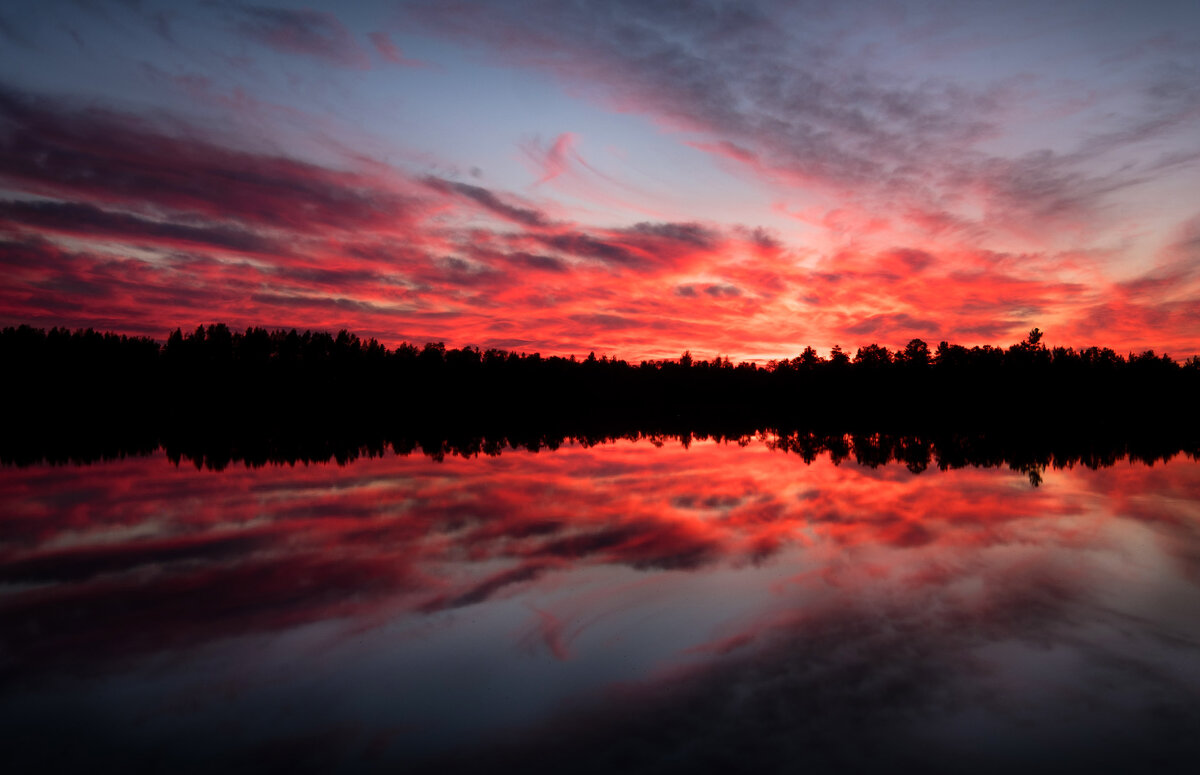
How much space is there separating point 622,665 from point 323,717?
3.43m

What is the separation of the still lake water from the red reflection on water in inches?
4.1

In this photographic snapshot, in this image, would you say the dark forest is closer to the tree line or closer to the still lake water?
the tree line

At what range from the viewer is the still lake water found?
627 cm

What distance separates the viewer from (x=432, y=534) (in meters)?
15.2

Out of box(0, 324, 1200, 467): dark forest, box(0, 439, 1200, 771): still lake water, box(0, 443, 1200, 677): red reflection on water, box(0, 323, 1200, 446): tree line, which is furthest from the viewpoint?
box(0, 323, 1200, 446): tree line

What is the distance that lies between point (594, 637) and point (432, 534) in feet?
24.1

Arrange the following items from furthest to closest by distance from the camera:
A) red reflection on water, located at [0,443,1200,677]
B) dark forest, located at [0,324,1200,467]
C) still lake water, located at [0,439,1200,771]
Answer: dark forest, located at [0,324,1200,467] → red reflection on water, located at [0,443,1200,677] → still lake water, located at [0,439,1200,771]

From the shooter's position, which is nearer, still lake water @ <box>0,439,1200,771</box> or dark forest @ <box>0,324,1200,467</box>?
still lake water @ <box>0,439,1200,771</box>

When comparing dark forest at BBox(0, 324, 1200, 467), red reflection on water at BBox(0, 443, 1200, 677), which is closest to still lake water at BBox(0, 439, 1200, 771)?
red reflection on water at BBox(0, 443, 1200, 677)

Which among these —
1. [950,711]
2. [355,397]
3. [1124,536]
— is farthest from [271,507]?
[355,397]

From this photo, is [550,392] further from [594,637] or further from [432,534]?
[594,637]

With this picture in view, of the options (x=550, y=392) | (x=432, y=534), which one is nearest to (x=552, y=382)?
(x=550, y=392)

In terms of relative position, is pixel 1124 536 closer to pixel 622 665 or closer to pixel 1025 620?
pixel 1025 620

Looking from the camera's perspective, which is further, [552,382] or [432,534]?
[552,382]
